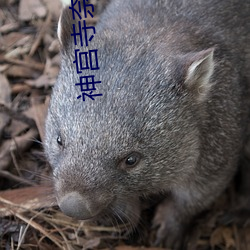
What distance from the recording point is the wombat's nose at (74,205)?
130 inches

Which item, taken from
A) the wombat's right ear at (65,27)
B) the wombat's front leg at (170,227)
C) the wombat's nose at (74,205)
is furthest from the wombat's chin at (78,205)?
the wombat's front leg at (170,227)

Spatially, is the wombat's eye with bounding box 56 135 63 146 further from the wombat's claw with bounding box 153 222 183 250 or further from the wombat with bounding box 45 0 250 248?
the wombat's claw with bounding box 153 222 183 250

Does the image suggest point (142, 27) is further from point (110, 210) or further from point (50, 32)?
point (50, 32)

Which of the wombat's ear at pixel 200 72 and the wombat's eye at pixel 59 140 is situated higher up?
the wombat's ear at pixel 200 72

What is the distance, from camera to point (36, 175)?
448 cm

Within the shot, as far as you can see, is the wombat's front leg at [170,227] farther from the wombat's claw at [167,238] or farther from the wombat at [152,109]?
the wombat at [152,109]

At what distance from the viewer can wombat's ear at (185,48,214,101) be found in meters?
3.51

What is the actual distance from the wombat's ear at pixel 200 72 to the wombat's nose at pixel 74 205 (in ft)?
2.97

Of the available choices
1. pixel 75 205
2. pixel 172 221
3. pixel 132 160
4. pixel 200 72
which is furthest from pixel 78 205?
pixel 172 221

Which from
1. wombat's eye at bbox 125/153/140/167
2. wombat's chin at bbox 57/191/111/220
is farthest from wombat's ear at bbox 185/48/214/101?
wombat's chin at bbox 57/191/111/220

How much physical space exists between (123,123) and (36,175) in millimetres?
1306

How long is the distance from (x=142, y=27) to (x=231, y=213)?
1.79m

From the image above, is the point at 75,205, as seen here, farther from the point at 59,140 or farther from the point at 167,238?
the point at 167,238

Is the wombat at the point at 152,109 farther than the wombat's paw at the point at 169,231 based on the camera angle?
No
